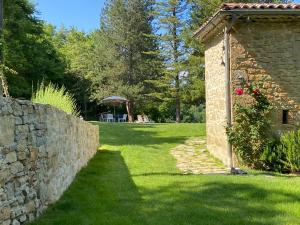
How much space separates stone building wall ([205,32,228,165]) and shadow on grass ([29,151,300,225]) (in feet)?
12.3

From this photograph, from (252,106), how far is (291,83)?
4.43 ft

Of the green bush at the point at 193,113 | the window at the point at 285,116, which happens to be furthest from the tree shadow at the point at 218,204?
the green bush at the point at 193,113

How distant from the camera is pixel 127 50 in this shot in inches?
1438

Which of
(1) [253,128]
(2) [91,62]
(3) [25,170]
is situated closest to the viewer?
(3) [25,170]

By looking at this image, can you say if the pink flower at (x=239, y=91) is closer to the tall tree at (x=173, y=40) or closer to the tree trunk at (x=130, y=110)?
the tall tree at (x=173, y=40)

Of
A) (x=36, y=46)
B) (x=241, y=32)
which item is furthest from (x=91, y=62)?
(x=241, y=32)

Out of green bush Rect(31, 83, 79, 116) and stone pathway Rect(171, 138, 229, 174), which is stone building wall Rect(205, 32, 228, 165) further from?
green bush Rect(31, 83, 79, 116)

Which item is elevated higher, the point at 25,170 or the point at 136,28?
the point at 136,28

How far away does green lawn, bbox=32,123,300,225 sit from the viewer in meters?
5.64

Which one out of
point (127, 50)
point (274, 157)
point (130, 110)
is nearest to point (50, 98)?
point (274, 157)

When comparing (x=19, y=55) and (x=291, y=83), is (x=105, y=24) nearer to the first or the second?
(x=19, y=55)

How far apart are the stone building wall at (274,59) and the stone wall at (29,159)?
6275 mm

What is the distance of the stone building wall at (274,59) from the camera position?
38.9 ft

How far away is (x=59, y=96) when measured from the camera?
8594 millimetres
